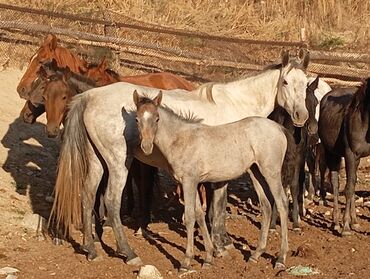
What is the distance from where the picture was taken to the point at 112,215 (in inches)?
310

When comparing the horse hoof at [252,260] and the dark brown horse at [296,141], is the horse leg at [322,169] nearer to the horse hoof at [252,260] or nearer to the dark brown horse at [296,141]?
the dark brown horse at [296,141]

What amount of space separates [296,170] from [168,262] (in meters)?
2.57

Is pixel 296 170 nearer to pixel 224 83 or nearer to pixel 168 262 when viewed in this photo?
pixel 224 83

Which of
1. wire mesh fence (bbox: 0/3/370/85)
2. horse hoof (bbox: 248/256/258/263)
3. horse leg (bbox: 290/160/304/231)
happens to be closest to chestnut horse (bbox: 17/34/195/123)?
horse leg (bbox: 290/160/304/231)

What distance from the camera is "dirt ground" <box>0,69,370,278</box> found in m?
7.59

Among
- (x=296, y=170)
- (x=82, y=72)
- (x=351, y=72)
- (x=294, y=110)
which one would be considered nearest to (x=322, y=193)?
(x=296, y=170)

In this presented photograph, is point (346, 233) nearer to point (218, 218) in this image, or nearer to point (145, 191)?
point (218, 218)

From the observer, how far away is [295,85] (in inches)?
333

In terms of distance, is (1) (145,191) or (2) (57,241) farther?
(1) (145,191)

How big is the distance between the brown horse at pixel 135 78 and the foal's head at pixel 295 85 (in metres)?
2.14

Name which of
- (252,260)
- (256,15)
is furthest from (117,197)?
(256,15)

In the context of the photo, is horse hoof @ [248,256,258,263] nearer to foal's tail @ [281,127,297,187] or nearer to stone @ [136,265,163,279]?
stone @ [136,265,163,279]

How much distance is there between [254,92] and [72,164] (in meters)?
2.32

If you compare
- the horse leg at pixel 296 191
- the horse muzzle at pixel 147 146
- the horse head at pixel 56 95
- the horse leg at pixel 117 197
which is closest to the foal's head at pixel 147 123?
the horse muzzle at pixel 147 146
